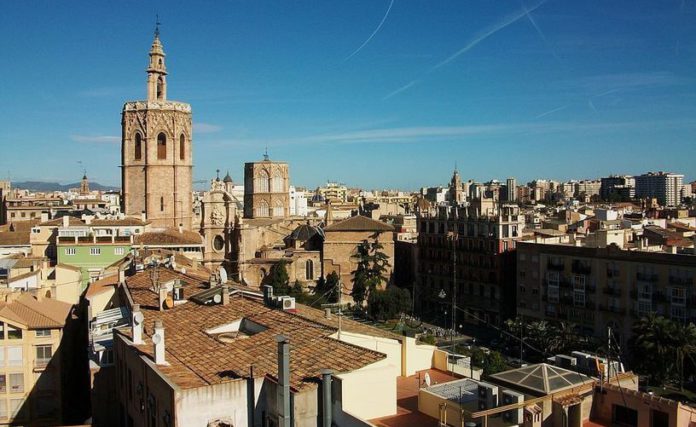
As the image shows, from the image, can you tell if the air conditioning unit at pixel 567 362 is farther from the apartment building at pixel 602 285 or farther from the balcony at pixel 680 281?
the balcony at pixel 680 281

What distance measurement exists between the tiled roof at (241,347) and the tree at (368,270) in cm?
3026

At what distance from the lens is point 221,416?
9.61 m

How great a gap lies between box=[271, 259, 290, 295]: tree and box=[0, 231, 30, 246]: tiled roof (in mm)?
14975

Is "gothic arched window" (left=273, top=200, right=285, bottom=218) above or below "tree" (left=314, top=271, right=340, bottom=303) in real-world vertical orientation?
above

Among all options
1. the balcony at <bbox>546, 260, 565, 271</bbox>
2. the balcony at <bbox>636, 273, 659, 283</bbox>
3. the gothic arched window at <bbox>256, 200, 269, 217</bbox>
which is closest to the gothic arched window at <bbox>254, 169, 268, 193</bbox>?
the gothic arched window at <bbox>256, 200, 269, 217</bbox>

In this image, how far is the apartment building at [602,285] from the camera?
31462 millimetres

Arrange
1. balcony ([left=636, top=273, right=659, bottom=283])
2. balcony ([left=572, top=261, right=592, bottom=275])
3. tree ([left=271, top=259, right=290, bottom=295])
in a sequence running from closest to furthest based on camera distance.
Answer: balcony ([left=636, top=273, right=659, bottom=283]) → balcony ([left=572, top=261, right=592, bottom=275]) → tree ([left=271, top=259, right=290, bottom=295])

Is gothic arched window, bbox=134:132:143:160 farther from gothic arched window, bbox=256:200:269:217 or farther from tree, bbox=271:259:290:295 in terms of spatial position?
gothic arched window, bbox=256:200:269:217

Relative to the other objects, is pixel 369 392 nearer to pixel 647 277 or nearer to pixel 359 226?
pixel 647 277

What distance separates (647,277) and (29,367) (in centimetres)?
2685

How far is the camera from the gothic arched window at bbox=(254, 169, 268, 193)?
6819 cm

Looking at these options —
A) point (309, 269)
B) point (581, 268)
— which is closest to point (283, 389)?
point (581, 268)

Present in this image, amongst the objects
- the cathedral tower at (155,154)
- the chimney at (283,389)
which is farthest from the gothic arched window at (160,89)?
the chimney at (283,389)

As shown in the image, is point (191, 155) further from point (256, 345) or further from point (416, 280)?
point (256, 345)
